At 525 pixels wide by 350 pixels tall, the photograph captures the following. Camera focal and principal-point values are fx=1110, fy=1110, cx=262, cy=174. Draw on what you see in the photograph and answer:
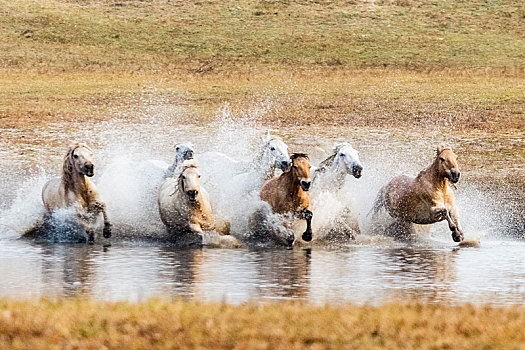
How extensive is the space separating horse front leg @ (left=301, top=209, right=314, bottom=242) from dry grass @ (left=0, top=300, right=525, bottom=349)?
4.97 meters

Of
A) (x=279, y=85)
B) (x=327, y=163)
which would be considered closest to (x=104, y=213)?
(x=327, y=163)

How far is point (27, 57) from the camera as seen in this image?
39.1m

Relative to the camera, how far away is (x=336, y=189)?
46.2ft

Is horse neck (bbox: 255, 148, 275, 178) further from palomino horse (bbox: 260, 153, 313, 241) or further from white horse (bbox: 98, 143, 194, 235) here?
white horse (bbox: 98, 143, 194, 235)

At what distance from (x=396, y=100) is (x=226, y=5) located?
67.0 ft

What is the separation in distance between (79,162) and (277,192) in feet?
7.87

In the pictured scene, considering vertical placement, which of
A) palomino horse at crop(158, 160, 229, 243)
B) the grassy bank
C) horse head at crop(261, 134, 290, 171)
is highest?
the grassy bank

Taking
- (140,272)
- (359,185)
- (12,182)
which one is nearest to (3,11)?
(12,182)

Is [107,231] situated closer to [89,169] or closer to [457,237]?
[89,169]

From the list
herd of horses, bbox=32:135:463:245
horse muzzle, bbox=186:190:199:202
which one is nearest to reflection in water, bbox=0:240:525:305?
herd of horses, bbox=32:135:463:245

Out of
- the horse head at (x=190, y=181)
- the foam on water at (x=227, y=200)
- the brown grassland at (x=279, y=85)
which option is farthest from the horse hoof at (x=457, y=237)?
the brown grassland at (x=279, y=85)

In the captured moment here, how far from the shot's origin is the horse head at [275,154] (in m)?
13.7

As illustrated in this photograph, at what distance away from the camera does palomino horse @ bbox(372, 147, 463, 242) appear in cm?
1326

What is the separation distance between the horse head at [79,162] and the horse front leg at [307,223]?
2.57 metres
